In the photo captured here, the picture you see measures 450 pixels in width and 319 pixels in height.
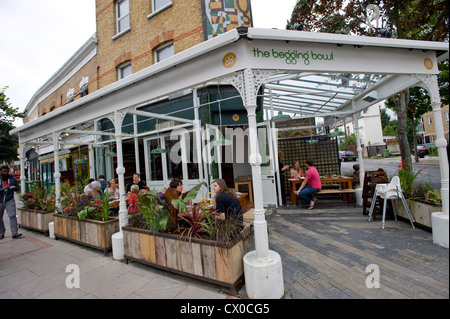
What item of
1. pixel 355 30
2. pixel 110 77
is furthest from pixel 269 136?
pixel 110 77

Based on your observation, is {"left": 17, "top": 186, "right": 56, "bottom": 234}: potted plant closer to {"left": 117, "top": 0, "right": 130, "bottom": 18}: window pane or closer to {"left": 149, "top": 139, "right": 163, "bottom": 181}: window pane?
{"left": 149, "top": 139, "right": 163, "bottom": 181}: window pane

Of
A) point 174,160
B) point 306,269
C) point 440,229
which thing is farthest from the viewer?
point 174,160

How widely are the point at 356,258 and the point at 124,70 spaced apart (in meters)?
10.6

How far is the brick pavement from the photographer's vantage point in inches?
101

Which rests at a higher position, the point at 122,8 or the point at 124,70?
the point at 122,8

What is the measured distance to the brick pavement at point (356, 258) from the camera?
8.39 feet

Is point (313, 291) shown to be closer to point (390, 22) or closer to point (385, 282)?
point (385, 282)

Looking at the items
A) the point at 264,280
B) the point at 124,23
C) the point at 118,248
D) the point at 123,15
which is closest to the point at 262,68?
the point at 264,280

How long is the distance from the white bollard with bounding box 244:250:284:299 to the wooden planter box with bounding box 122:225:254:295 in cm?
22

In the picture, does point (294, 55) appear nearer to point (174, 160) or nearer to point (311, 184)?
point (311, 184)

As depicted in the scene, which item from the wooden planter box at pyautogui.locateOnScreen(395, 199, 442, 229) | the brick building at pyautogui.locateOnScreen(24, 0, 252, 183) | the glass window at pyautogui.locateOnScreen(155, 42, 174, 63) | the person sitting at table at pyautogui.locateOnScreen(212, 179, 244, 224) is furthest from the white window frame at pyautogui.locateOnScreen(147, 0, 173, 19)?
the wooden planter box at pyautogui.locateOnScreen(395, 199, 442, 229)

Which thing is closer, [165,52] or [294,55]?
[294,55]

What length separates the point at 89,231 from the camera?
451 cm

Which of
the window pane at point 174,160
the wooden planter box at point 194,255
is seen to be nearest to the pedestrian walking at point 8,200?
the window pane at point 174,160
